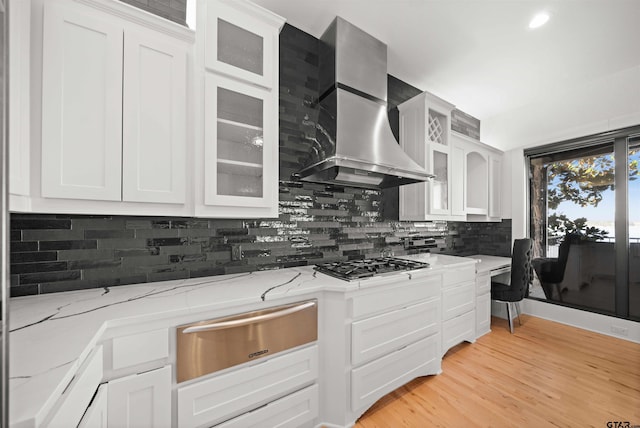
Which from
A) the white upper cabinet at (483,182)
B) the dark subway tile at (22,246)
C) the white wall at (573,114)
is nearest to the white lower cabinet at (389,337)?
the dark subway tile at (22,246)

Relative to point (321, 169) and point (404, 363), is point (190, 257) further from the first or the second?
point (404, 363)

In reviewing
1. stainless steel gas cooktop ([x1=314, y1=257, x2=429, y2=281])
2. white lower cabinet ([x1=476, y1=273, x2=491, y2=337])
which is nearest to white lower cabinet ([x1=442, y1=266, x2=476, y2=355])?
white lower cabinet ([x1=476, y1=273, x2=491, y2=337])

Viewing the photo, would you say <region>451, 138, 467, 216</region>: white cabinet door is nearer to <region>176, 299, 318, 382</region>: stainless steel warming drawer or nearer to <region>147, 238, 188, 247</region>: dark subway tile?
<region>176, 299, 318, 382</region>: stainless steel warming drawer

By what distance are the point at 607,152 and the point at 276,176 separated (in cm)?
389

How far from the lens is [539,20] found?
2.02 meters

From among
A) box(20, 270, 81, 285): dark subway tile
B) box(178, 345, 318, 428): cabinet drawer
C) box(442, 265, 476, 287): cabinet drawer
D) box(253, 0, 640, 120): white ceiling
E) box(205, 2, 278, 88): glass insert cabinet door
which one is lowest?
box(178, 345, 318, 428): cabinet drawer

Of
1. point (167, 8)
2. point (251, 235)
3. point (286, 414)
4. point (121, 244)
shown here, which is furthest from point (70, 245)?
point (167, 8)

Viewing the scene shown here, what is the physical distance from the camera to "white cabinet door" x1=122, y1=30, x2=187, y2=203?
49.2 inches

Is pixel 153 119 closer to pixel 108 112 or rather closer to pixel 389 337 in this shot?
pixel 108 112

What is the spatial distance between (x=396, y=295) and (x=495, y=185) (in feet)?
9.78

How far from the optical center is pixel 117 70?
1.22 metres

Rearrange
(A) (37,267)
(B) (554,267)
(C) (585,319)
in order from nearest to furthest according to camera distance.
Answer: (A) (37,267)
(C) (585,319)
(B) (554,267)

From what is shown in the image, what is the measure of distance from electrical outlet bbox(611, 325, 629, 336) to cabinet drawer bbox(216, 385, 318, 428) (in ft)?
11.5

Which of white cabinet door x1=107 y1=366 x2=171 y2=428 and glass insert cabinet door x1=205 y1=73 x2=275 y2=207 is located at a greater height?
glass insert cabinet door x1=205 y1=73 x2=275 y2=207
